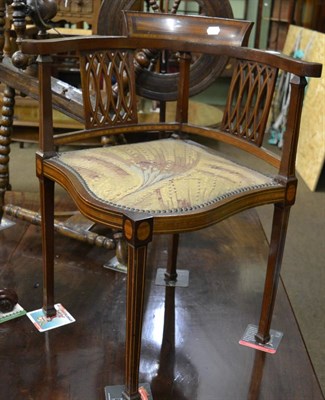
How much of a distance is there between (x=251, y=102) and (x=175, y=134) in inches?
10.1

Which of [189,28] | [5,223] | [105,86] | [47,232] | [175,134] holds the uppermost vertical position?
[189,28]

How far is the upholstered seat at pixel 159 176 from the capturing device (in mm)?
989

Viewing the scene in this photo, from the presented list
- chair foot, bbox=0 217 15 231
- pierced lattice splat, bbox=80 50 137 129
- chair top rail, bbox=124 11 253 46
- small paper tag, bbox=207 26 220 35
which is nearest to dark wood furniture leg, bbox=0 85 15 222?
chair foot, bbox=0 217 15 231

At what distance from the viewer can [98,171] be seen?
1.10 meters

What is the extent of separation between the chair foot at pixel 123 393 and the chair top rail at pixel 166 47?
0.68 metres

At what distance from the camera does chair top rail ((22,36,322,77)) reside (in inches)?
41.3

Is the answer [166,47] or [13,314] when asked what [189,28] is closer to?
[166,47]

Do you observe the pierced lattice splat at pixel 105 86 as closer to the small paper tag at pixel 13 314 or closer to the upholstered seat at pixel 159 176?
the upholstered seat at pixel 159 176

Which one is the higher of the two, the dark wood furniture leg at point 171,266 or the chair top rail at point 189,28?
the chair top rail at point 189,28

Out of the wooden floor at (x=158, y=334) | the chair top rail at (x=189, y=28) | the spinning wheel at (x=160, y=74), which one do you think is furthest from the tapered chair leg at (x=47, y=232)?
the spinning wheel at (x=160, y=74)

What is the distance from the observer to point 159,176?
110 centimetres

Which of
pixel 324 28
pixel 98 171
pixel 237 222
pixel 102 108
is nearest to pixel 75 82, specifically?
pixel 324 28

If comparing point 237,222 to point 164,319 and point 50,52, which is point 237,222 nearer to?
point 164,319

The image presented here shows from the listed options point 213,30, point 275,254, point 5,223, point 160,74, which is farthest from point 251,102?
point 5,223
